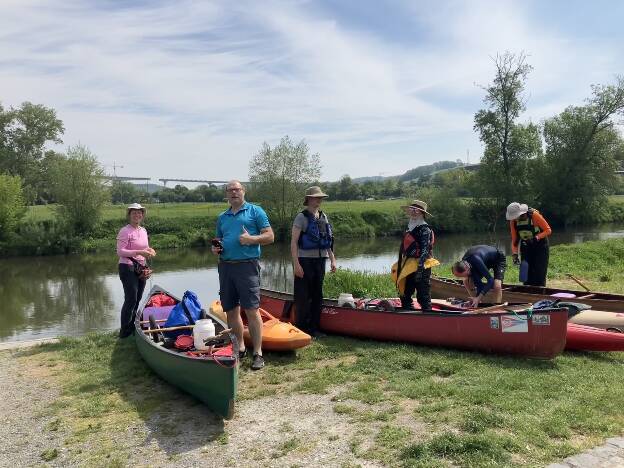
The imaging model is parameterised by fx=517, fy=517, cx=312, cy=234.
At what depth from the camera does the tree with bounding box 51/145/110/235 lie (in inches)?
1199

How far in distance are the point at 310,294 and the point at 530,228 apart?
3.66m

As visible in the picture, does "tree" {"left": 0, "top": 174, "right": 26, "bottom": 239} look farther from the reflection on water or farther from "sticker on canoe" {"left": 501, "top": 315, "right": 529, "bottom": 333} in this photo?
"sticker on canoe" {"left": 501, "top": 315, "right": 529, "bottom": 333}

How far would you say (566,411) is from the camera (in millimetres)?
3965

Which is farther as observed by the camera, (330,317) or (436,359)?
(330,317)

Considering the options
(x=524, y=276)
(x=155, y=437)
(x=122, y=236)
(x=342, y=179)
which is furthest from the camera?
(x=342, y=179)

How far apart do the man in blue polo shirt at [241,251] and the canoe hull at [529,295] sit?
11.2 feet

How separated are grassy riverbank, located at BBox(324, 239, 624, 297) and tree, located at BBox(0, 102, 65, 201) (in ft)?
127

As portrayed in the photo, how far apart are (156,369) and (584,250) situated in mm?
15044

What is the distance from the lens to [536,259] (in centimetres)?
812

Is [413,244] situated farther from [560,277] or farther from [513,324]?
[560,277]

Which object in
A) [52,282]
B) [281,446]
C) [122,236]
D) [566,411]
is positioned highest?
[122,236]

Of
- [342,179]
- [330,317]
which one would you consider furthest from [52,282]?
[342,179]

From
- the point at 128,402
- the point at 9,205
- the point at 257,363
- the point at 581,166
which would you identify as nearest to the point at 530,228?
the point at 257,363

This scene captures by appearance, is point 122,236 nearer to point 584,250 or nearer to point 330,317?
point 330,317
